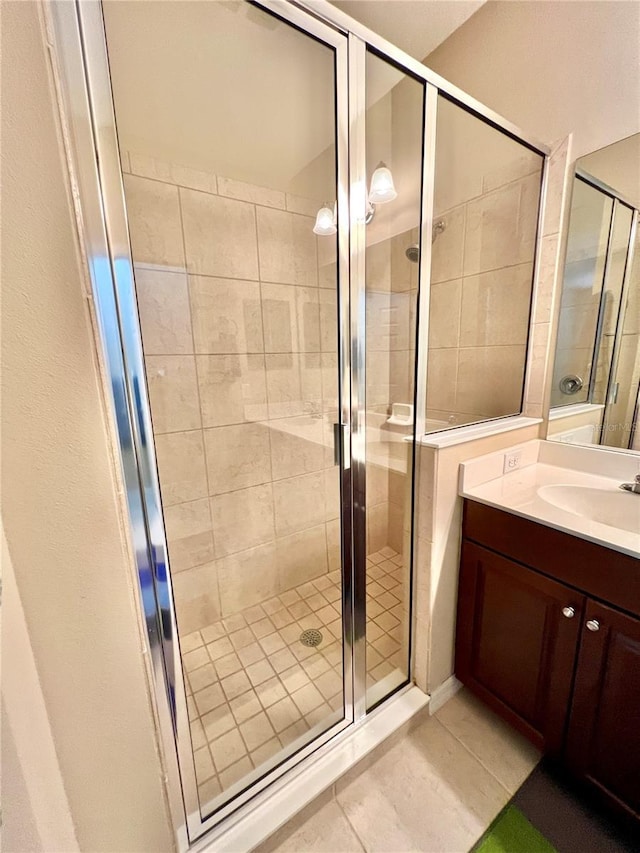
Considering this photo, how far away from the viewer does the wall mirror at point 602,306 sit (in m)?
1.18

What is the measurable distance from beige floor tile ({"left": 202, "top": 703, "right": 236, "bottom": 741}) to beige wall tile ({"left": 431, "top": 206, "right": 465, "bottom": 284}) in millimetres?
1903

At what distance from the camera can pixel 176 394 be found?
1.47 meters

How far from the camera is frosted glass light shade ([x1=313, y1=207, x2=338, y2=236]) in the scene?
1.17 meters

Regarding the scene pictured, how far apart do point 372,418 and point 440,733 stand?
1.21 meters

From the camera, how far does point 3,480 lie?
51 cm

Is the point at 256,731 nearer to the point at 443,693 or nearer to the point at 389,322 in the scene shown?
the point at 443,693

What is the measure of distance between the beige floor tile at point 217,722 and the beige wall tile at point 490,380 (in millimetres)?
1575

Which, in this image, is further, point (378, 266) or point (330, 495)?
point (330, 495)

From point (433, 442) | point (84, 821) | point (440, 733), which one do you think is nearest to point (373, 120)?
point (433, 442)

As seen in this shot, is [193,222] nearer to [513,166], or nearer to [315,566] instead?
[513,166]

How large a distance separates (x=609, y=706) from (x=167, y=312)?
193 centimetres

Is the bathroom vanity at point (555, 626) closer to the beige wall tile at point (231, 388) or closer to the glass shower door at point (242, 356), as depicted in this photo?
the glass shower door at point (242, 356)

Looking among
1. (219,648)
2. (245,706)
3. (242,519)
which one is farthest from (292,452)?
(245,706)

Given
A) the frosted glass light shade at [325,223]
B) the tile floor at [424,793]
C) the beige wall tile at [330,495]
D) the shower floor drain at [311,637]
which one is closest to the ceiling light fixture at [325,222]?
the frosted glass light shade at [325,223]
